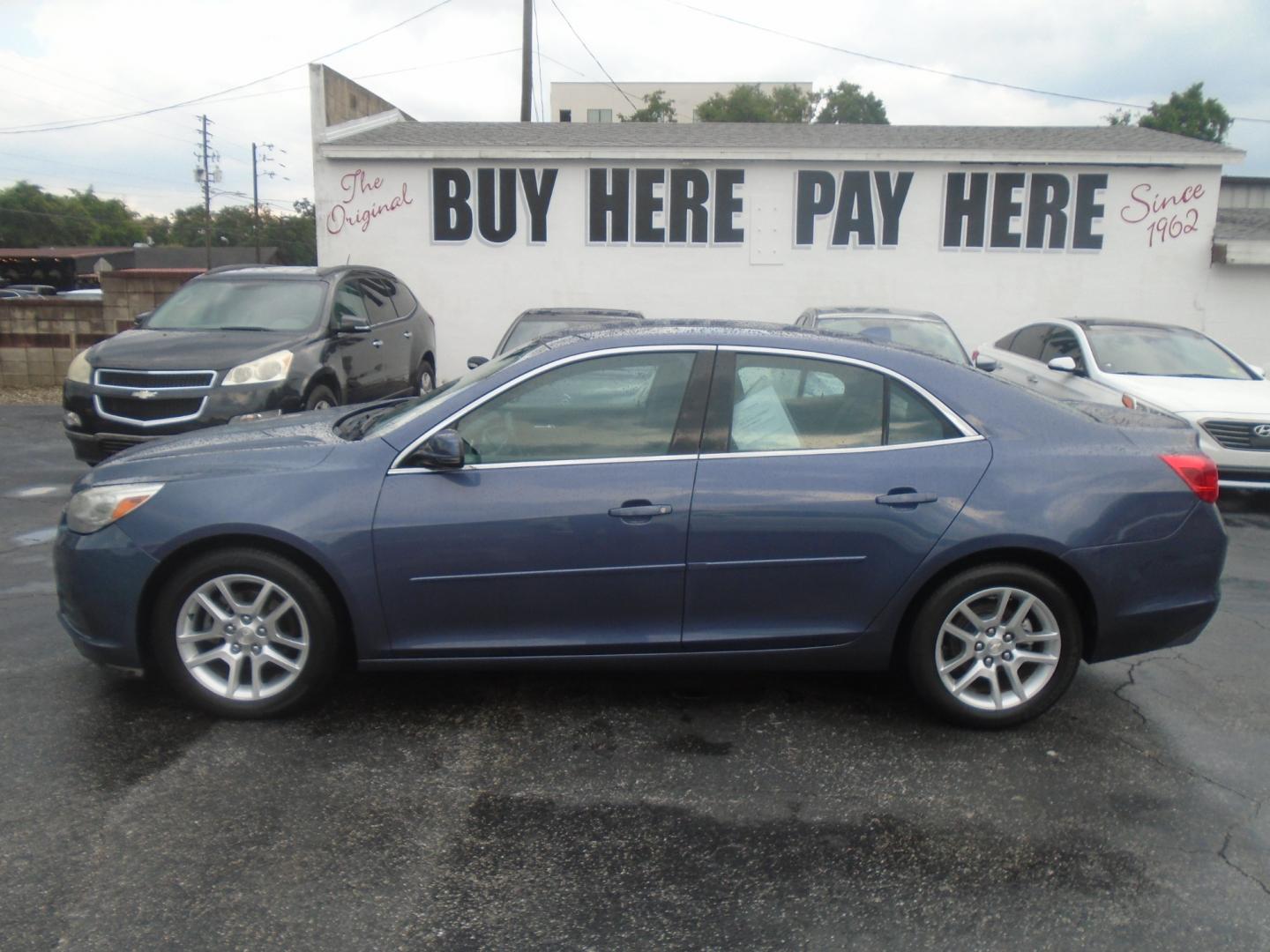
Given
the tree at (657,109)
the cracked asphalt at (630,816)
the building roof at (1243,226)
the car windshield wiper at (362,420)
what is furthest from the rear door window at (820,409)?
the tree at (657,109)

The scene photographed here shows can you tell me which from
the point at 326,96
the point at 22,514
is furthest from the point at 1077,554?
the point at 326,96

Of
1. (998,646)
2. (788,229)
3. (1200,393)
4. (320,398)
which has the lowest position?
(998,646)

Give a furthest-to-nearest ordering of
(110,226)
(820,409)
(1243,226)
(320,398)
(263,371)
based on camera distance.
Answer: (110,226)
(1243,226)
(320,398)
(263,371)
(820,409)

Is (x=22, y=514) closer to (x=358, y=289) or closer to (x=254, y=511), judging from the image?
(x=358, y=289)

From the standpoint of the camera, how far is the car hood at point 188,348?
8.23m

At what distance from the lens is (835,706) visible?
4473 mm

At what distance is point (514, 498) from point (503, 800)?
3.55ft

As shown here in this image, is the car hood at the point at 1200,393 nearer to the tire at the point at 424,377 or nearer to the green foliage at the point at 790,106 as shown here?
the tire at the point at 424,377

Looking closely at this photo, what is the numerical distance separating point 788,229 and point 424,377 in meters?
6.13

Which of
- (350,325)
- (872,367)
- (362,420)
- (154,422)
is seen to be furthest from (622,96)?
(872,367)

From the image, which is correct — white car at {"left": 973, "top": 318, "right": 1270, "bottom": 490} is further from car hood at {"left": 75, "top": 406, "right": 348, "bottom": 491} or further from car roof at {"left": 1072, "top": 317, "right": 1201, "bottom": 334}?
car hood at {"left": 75, "top": 406, "right": 348, "bottom": 491}

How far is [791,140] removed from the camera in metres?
16.0

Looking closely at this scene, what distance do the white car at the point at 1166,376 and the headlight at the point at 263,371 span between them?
567 cm

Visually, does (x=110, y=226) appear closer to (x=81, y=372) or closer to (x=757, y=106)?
(x=757, y=106)
